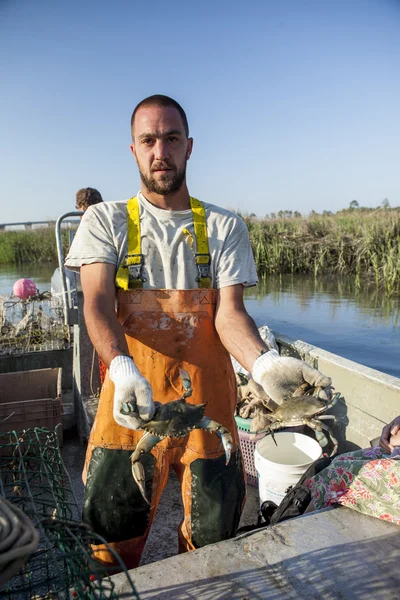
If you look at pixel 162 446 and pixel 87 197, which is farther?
pixel 87 197

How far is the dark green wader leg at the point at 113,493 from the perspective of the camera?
2.31m

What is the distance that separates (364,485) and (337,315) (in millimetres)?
9577

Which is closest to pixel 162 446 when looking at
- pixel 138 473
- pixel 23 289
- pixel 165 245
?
pixel 138 473

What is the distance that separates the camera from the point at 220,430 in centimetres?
227

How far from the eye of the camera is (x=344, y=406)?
13.4 feet

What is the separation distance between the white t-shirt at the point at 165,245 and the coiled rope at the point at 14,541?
1.45 metres

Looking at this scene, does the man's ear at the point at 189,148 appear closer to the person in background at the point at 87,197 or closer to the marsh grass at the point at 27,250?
the person in background at the point at 87,197

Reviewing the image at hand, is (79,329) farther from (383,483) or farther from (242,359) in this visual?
(383,483)

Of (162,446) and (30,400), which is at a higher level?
(162,446)

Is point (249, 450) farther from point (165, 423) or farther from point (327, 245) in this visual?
point (327, 245)

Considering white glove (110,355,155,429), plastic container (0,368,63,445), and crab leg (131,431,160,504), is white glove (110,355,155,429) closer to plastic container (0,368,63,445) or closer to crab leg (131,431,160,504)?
crab leg (131,431,160,504)

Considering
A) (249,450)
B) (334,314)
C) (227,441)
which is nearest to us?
(227,441)

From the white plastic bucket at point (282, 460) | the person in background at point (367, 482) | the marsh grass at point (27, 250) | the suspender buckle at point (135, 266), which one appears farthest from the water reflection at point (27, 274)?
the person in background at point (367, 482)

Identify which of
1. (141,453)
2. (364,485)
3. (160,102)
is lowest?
(364,485)
